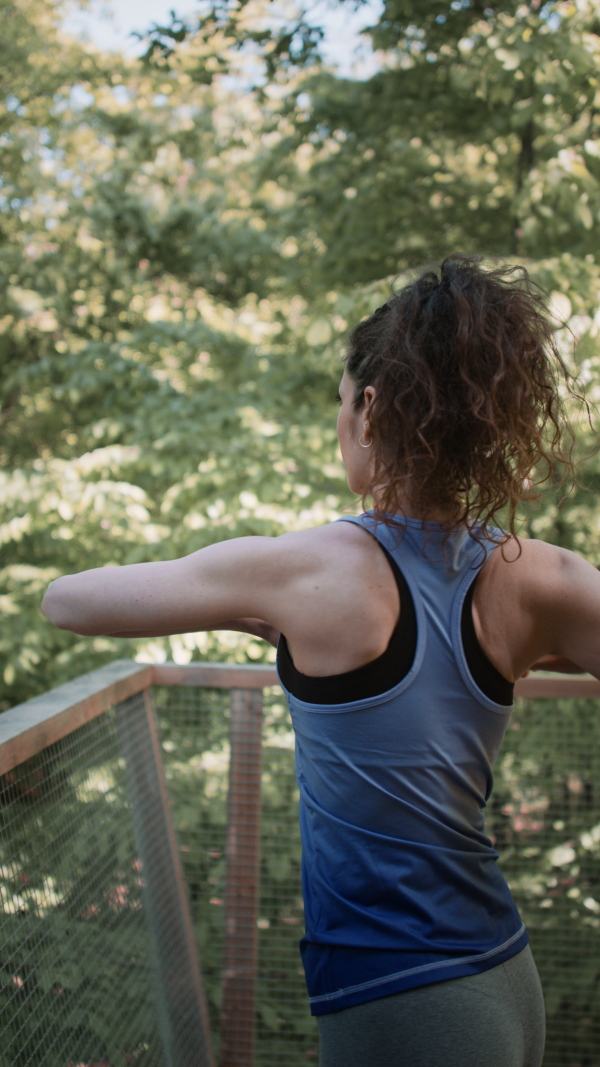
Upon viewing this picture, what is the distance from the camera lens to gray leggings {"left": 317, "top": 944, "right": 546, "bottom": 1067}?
0.80 m

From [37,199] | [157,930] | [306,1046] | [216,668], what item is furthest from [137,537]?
[37,199]

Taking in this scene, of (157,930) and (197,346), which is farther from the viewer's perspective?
(197,346)

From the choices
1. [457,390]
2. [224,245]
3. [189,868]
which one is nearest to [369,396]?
[457,390]

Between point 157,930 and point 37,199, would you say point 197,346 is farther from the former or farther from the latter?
point 157,930

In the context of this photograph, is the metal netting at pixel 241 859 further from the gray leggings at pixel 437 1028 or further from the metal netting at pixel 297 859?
the gray leggings at pixel 437 1028

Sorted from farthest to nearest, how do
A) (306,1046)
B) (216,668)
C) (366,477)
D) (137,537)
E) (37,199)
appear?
(37,199), (137,537), (306,1046), (216,668), (366,477)

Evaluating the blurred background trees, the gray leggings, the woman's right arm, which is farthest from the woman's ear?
the blurred background trees

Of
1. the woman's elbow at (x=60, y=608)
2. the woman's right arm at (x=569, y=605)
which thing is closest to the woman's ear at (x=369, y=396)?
the woman's right arm at (x=569, y=605)

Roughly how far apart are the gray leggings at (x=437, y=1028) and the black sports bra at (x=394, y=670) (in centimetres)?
32

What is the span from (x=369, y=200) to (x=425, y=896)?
11.3 feet

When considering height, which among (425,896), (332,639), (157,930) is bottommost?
(157,930)

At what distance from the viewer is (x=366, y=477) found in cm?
94

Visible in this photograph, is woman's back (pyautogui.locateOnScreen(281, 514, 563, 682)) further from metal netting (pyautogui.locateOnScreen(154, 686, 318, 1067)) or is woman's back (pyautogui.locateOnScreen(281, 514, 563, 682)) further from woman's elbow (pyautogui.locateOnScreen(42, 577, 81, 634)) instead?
metal netting (pyautogui.locateOnScreen(154, 686, 318, 1067))

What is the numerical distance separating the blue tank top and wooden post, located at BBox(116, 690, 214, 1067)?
93 centimetres
